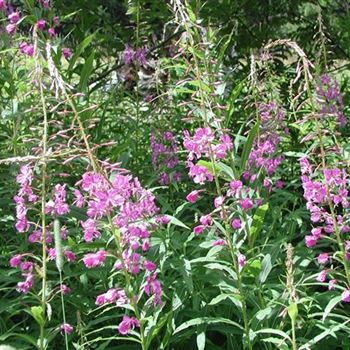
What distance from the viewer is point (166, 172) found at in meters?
4.96

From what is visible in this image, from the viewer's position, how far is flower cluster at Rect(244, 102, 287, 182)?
14.1ft

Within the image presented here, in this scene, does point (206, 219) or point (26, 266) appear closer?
point (26, 266)

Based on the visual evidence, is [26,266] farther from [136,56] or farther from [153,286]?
[136,56]

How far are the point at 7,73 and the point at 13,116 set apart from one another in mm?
423

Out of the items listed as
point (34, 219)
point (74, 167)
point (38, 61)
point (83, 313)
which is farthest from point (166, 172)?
point (38, 61)

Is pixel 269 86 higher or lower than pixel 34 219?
higher

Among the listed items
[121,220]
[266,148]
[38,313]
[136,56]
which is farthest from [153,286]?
[136,56]

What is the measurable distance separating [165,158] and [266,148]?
0.85m

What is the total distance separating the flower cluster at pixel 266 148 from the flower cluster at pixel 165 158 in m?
0.59

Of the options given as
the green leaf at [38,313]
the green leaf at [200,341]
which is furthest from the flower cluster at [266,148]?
the green leaf at [38,313]

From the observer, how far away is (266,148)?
4277 mm

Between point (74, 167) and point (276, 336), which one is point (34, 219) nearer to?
point (74, 167)

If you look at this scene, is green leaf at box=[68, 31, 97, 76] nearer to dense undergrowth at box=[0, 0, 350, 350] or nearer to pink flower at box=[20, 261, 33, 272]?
dense undergrowth at box=[0, 0, 350, 350]

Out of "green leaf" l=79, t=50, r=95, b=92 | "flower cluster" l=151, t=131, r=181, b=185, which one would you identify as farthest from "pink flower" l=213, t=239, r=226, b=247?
"green leaf" l=79, t=50, r=95, b=92
